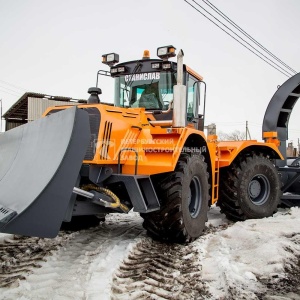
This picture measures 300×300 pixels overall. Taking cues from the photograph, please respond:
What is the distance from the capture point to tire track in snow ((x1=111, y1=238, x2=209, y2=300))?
296cm

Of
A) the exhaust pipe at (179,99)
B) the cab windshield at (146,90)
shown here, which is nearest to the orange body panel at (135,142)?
the exhaust pipe at (179,99)

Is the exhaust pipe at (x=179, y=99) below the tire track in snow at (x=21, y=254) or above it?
above

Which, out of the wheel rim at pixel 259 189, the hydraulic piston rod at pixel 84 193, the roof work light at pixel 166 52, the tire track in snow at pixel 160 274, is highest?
the roof work light at pixel 166 52

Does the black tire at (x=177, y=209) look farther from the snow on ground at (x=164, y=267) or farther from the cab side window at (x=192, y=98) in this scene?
the cab side window at (x=192, y=98)

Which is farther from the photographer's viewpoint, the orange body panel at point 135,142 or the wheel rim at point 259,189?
the wheel rim at point 259,189

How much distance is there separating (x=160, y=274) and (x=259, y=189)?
3.85 metres

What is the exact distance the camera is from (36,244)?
177 inches

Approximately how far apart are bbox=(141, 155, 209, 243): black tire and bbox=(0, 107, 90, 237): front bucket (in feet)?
5.05

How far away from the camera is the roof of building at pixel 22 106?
21436mm

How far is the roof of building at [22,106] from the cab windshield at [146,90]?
17.1 metres

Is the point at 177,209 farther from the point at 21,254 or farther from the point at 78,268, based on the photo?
the point at 21,254

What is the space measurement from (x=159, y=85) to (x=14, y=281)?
10.8ft

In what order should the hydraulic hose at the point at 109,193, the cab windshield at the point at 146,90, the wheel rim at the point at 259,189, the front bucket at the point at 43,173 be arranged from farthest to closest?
the wheel rim at the point at 259,189
the cab windshield at the point at 146,90
the hydraulic hose at the point at 109,193
the front bucket at the point at 43,173

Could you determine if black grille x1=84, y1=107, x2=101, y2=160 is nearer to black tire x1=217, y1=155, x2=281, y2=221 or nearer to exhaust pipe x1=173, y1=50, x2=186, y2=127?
exhaust pipe x1=173, y1=50, x2=186, y2=127
